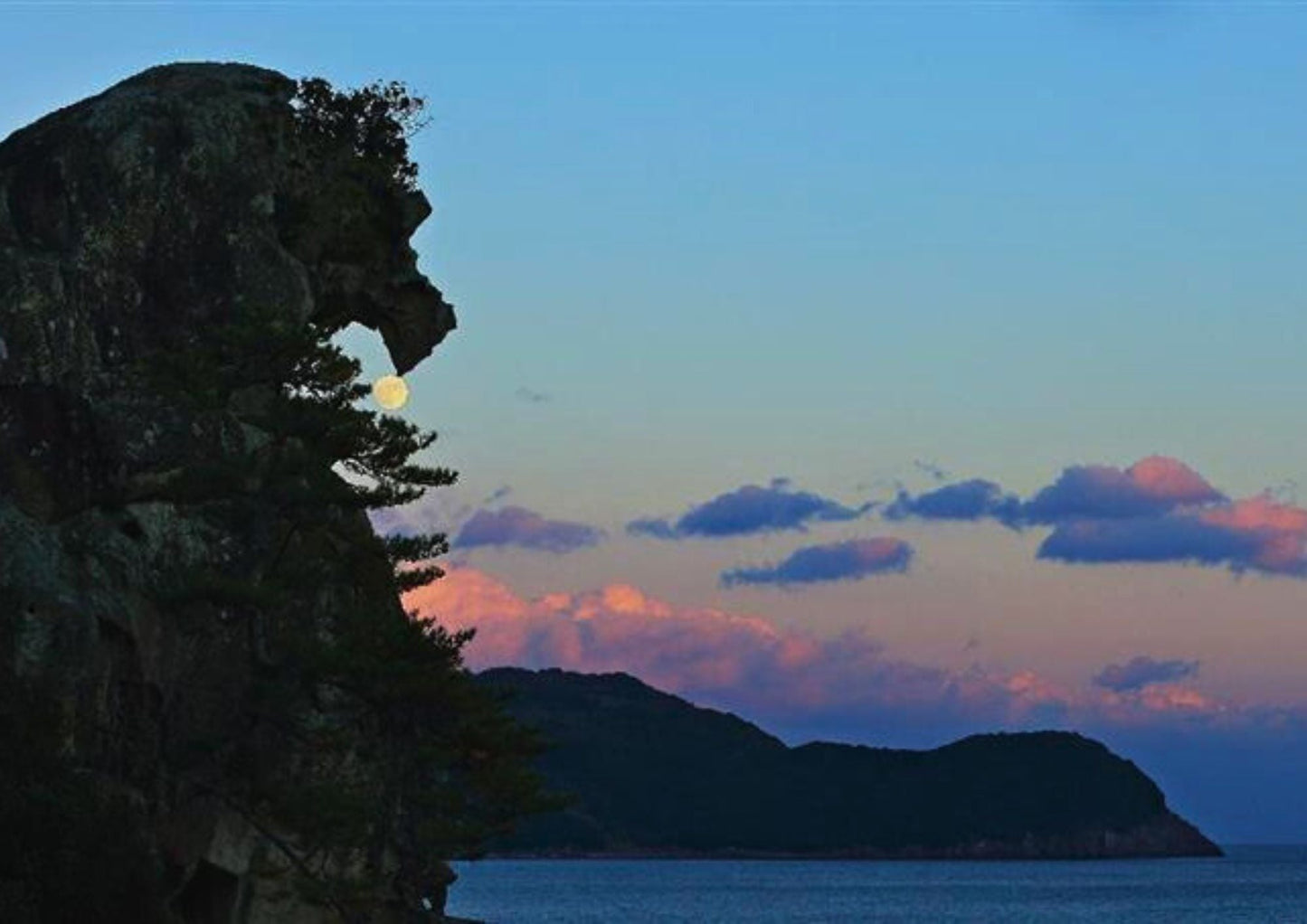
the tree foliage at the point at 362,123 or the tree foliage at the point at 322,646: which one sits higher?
the tree foliage at the point at 362,123

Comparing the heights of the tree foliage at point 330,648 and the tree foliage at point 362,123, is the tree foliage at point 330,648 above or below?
below

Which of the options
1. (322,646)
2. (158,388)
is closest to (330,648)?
(322,646)

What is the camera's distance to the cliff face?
60625mm

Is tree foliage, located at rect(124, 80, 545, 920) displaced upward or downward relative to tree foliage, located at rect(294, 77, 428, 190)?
downward

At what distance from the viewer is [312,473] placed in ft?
221

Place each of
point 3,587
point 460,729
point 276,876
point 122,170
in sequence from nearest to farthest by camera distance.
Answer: point 3,587
point 276,876
point 460,729
point 122,170

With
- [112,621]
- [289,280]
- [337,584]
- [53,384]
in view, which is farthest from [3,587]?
[289,280]

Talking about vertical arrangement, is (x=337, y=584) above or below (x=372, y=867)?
above

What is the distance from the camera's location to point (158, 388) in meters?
69.4

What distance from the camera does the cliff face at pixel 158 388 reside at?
6062cm

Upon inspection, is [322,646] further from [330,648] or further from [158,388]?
[158,388]

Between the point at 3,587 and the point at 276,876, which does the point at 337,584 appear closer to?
the point at 276,876

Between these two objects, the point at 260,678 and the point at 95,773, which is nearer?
the point at 95,773

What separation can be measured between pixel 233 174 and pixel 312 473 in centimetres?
1928
